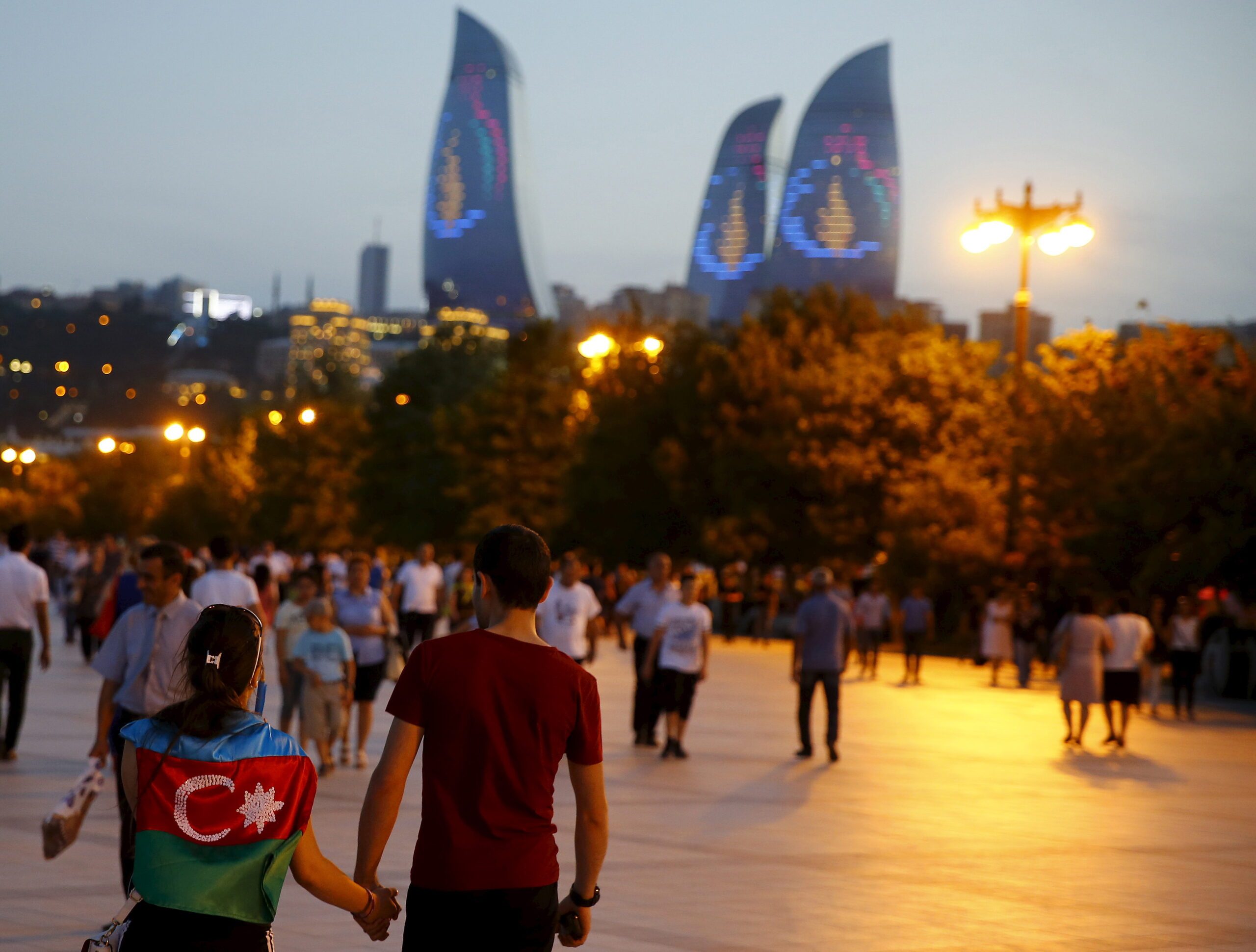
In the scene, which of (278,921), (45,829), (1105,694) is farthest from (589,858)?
(1105,694)

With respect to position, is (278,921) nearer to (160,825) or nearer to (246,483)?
(160,825)

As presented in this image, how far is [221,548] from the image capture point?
42.5 feet

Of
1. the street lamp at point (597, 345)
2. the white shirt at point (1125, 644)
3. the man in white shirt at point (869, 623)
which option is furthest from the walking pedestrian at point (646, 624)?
the street lamp at point (597, 345)

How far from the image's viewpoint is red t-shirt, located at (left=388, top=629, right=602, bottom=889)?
4660 mm

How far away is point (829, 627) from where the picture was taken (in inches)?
683

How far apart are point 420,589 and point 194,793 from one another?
2178 cm

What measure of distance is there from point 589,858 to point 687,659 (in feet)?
39.8

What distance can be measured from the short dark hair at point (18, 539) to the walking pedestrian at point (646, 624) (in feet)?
18.8

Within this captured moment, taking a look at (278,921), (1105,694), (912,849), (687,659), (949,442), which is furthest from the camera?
(949,442)

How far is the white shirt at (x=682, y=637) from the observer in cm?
1697

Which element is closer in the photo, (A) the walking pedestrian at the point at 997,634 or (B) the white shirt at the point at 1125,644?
(B) the white shirt at the point at 1125,644

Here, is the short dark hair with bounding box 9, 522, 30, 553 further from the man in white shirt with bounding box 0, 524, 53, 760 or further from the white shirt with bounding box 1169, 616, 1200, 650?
the white shirt with bounding box 1169, 616, 1200, 650

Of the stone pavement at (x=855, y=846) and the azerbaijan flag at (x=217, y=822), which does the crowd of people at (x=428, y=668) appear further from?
the stone pavement at (x=855, y=846)

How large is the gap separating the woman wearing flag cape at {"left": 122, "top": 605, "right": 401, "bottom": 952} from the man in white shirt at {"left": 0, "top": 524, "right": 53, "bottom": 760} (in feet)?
35.2
